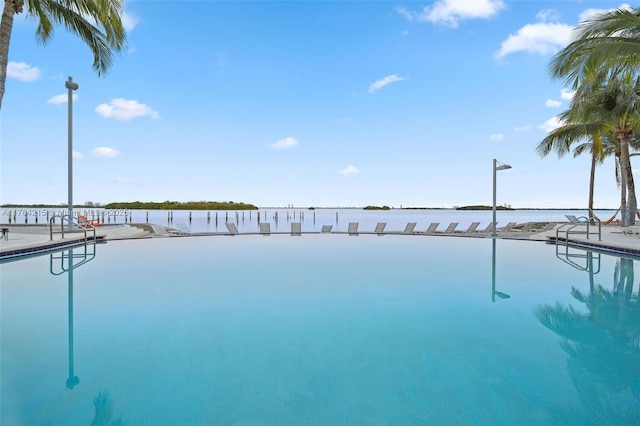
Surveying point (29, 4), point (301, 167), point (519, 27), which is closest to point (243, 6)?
point (29, 4)

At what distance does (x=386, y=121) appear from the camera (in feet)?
79.9

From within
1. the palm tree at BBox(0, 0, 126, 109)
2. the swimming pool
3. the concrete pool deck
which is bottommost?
the swimming pool

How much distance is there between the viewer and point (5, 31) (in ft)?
21.6

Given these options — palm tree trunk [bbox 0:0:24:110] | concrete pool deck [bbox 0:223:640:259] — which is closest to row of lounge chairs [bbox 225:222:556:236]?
concrete pool deck [bbox 0:223:640:259]

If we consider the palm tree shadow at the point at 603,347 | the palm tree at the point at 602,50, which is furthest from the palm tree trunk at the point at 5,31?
the palm tree at the point at 602,50

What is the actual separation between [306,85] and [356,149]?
991 cm

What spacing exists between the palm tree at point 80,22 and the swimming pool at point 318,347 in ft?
15.6

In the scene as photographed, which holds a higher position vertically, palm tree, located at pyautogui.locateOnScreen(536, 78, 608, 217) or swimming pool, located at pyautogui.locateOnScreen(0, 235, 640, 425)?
palm tree, located at pyautogui.locateOnScreen(536, 78, 608, 217)

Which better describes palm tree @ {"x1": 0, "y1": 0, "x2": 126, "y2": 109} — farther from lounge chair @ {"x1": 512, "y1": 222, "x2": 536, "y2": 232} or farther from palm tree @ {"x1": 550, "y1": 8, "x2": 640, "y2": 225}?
lounge chair @ {"x1": 512, "y1": 222, "x2": 536, "y2": 232}

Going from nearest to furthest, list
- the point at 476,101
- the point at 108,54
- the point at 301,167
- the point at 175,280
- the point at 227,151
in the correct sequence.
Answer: the point at 175,280, the point at 108,54, the point at 476,101, the point at 227,151, the point at 301,167

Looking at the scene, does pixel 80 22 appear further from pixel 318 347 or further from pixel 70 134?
pixel 318 347

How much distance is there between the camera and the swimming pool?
239cm

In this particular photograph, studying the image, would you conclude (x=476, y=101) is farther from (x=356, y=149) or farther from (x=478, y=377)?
(x=478, y=377)

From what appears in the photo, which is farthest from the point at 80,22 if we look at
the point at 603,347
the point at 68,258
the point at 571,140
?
the point at 571,140
